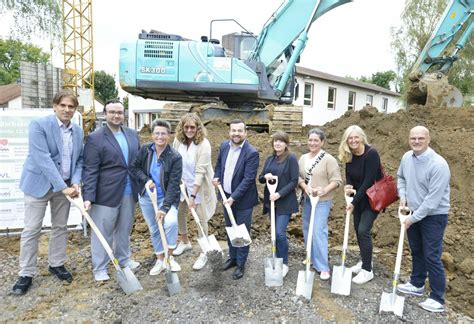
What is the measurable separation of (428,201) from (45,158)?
3.59 m

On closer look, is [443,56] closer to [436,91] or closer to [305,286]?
[436,91]

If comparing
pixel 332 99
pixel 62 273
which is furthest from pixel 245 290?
pixel 332 99

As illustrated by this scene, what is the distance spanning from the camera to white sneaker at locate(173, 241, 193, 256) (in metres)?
4.79

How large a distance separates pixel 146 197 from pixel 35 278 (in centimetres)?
156

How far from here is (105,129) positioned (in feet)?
12.9

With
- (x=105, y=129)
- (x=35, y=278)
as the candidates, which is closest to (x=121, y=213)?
(x=105, y=129)

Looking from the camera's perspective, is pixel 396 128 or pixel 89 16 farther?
pixel 89 16

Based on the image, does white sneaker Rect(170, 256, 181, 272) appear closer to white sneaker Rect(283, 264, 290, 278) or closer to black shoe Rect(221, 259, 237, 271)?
black shoe Rect(221, 259, 237, 271)

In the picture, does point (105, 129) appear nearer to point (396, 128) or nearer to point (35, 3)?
point (396, 128)

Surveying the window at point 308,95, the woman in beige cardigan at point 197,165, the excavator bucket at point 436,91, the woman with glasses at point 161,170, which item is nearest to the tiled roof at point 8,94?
the window at point 308,95

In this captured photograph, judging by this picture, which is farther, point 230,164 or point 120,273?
point 230,164

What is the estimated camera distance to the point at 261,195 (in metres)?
6.33

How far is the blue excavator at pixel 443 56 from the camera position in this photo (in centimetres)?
897

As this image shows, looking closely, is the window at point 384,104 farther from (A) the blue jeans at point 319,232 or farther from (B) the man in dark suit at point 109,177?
(B) the man in dark suit at point 109,177
